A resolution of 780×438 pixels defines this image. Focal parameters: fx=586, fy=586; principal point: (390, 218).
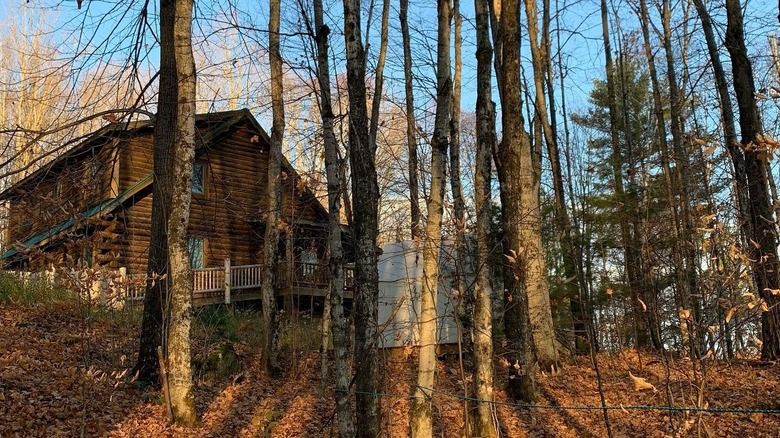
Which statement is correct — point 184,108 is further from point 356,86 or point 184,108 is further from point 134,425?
point 134,425

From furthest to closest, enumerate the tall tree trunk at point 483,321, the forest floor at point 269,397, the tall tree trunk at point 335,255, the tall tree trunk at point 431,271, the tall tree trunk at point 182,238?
1. the tall tree trunk at point 182,238
2. the forest floor at point 269,397
3. the tall tree trunk at point 483,321
4. the tall tree trunk at point 431,271
5. the tall tree trunk at point 335,255

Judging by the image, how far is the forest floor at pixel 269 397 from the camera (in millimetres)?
7016

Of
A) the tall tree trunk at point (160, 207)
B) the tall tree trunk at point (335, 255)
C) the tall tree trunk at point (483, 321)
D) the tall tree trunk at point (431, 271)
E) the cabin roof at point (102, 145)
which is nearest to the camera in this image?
the tall tree trunk at point (335, 255)

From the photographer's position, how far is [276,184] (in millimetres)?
11211

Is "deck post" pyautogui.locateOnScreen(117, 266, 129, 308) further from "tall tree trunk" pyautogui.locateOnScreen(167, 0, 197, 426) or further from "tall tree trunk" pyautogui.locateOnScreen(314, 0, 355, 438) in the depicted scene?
"tall tree trunk" pyautogui.locateOnScreen(314, 0, 355, 438)

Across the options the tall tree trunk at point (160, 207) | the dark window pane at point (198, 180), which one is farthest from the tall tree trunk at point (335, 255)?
the dark window pane at point (198, 180)

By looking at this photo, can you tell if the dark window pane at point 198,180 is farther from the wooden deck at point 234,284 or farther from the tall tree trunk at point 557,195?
the tall tree trunk at point 557,195

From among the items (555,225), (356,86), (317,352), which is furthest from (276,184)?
(555,225)

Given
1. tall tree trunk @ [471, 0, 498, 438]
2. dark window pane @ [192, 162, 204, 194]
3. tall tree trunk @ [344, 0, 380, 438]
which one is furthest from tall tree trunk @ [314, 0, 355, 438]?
dark window pane @ [192, 162, 204, 194]

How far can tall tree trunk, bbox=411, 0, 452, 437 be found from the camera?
19.8 feet

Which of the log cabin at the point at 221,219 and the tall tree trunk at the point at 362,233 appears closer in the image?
the tall tree trunk at the point at 362,233

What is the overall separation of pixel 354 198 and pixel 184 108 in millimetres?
2974

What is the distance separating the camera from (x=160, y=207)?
9.36m

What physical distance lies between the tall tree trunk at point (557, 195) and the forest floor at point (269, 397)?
0.57 metres
